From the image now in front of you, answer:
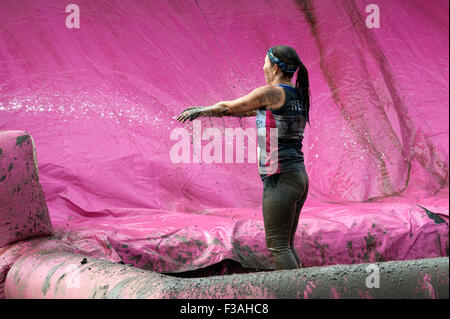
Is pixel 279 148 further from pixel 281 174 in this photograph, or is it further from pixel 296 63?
pixel 296 63

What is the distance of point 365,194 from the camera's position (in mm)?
2662

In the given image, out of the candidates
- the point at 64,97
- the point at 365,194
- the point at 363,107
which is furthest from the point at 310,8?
the point at 64,97

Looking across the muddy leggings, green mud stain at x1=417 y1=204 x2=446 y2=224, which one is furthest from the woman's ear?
green mud stain at x1=417 y1=204 x2=446 y2=224

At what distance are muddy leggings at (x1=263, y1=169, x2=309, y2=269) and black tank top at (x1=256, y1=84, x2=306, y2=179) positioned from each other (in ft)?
0.09

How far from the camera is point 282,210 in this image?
1413mm

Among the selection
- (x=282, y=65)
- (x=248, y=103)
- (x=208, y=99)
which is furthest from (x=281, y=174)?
(x=208, y=99)

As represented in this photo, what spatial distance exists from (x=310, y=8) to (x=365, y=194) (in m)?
1.20

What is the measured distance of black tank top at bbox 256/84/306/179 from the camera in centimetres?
143

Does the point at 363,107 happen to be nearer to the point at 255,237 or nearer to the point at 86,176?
the point at 255,237

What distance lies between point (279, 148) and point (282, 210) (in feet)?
0.59

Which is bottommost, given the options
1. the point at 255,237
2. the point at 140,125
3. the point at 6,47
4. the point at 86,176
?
the point at 255,237

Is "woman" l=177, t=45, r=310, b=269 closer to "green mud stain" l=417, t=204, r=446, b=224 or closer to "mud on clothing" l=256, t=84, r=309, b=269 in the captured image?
"mud on clothing" l=256, t=84, r=309, b=269

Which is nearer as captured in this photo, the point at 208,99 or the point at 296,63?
the point at 296,63

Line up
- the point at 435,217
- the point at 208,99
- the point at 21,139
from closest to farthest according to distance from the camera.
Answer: the point at 21,139, the point at 435,217, the point at 208,99
